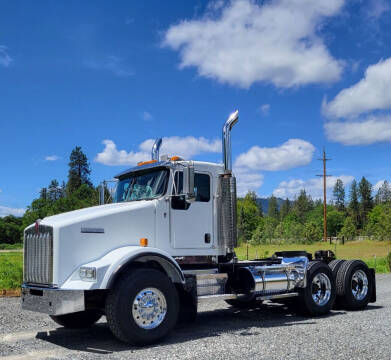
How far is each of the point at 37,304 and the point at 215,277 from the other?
10.1 feet

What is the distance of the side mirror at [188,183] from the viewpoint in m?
8.27

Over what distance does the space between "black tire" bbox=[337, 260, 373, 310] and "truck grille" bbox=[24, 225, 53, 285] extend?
6567 millimetres

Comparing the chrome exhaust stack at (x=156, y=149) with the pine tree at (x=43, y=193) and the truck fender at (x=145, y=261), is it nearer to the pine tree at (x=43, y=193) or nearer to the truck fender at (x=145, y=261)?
the truck fender at (x=145, y=261)

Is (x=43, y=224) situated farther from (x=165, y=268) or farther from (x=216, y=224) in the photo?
(x=216, y=224)

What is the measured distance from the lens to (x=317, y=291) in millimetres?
10758

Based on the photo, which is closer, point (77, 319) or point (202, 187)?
point (77, 319)

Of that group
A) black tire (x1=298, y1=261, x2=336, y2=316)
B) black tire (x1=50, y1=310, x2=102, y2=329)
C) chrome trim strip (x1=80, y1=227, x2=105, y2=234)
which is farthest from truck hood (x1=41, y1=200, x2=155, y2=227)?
black tire (x1=298, y1=261, x2=336, y2=316)

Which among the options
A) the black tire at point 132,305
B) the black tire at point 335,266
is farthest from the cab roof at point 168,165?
the black tire at point 335,266

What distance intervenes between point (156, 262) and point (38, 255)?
6.22 ft

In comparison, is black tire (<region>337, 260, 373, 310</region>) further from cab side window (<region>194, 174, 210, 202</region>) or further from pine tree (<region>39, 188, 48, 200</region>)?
pine tree (<region>39, 188, 48, 200</region>)

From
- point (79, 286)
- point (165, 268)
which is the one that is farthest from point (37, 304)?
point (165, 268)

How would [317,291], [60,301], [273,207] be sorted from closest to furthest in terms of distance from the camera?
[60,301]
[317,291]
[273,207]

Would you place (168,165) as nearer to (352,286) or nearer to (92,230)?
(92,230)

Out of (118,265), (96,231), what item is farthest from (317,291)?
(96,231)
